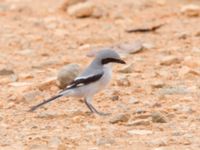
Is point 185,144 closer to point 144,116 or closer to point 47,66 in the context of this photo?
point 144,116

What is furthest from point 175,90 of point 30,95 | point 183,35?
point 183,35

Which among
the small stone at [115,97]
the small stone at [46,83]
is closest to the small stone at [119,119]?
the small stone at [115,97]

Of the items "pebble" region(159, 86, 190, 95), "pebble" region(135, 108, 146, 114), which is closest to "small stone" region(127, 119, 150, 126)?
"pebble" region(135, 108, 146, 114)

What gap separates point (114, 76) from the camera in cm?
1022

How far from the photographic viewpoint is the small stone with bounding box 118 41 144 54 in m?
11.6

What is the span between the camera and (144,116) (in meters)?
8.24

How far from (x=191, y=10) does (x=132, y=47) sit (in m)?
2.20

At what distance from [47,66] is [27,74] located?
55 cm

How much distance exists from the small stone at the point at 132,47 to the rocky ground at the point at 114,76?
12 millimetres

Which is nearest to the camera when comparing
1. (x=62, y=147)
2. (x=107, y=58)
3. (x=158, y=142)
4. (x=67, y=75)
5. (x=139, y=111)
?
(x=62, y=147)

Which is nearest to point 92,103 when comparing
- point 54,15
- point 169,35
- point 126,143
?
point 126,143

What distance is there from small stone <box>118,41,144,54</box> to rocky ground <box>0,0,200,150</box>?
0.01 m

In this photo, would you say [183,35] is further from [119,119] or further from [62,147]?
[62,147]

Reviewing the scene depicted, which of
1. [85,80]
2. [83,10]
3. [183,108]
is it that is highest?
[83,10]
